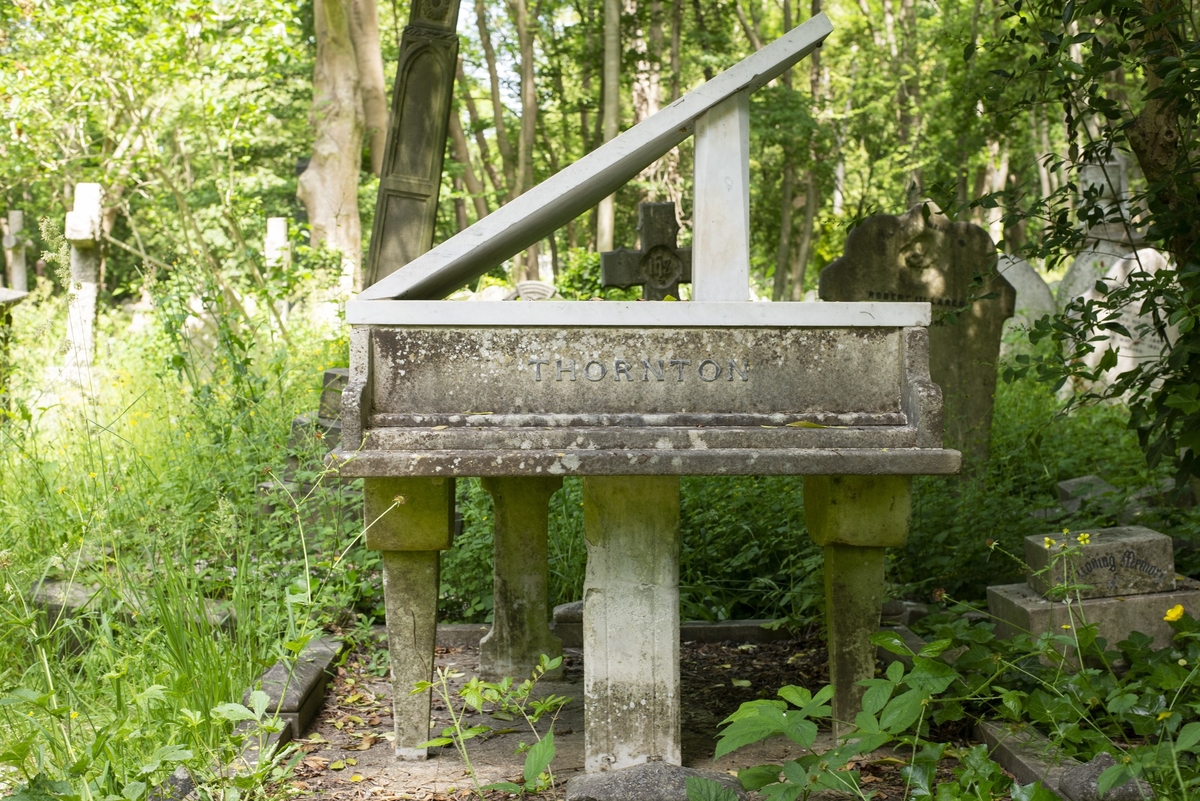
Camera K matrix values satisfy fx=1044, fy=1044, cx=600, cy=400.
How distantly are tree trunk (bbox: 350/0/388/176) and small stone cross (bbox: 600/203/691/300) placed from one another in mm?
4819

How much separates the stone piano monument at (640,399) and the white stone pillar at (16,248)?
16.8m

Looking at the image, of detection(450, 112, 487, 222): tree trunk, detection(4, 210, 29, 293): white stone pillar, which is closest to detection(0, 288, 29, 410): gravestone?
detection(450, 112, 487, 222): tree trunk

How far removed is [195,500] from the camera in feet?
15.3

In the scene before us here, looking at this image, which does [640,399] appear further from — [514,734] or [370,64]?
[370,64]

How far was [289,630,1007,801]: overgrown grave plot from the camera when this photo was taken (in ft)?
9.41

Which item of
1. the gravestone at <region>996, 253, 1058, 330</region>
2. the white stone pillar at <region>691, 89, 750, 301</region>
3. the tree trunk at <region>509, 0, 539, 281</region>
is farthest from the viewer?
the tree trunk at <region>509, 0, 539, 281</region>

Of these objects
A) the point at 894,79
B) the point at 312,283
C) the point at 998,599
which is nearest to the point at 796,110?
the point at 894,79

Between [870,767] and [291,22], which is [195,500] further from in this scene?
[291,22]

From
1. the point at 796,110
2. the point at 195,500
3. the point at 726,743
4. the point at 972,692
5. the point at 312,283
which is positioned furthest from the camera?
the point at 796,110

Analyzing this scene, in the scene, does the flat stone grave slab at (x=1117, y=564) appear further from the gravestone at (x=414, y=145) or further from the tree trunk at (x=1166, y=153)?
the gravestone at (x=414, y=145)

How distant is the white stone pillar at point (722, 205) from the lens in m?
2.72

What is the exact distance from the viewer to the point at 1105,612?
336 cm

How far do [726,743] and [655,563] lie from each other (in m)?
0.65

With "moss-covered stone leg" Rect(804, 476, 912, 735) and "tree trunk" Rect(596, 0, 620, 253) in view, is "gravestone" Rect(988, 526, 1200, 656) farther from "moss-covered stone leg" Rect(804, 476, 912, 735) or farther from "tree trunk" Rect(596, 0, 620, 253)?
"tree trunk" Rect(596, 0, 620, 253)
